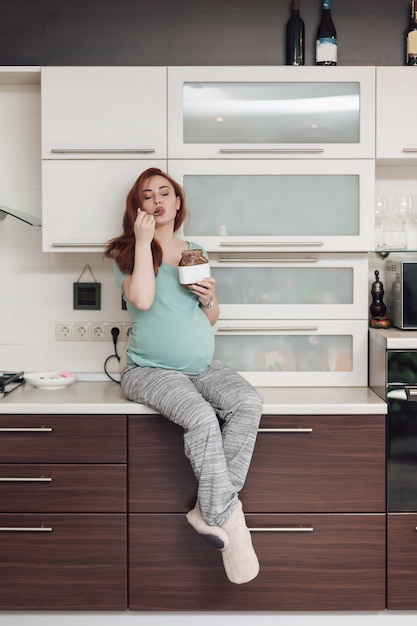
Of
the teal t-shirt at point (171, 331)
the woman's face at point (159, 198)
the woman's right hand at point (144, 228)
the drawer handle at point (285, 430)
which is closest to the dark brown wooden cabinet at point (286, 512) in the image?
the drawer handle at point (285, 430)

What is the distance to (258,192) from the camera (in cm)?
268

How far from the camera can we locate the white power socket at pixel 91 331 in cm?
294

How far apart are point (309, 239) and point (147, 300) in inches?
25.5

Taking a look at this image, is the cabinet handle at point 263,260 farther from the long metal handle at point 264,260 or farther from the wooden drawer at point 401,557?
the wooden drawer at point 401,557

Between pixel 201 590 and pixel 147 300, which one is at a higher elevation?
pixel 147 300

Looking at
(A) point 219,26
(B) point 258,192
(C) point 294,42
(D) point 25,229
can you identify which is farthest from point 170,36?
(D) point 25,229

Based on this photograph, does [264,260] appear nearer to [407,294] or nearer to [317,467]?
[407,294]

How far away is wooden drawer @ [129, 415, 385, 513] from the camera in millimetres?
2424

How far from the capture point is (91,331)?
2947 mm

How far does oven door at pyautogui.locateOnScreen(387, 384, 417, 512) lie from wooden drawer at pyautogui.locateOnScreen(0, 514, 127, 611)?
2.98 ft

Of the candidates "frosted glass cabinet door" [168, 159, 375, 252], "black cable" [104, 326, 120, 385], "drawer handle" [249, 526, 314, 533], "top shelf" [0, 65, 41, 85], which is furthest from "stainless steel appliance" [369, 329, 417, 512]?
"top shelf" [0, 65, 41, 85]

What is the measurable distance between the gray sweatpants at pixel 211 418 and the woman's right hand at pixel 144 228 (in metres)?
0.45

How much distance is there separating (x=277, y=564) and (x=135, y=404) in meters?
0.71

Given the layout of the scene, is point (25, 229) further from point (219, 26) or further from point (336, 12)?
point (336, 12)
